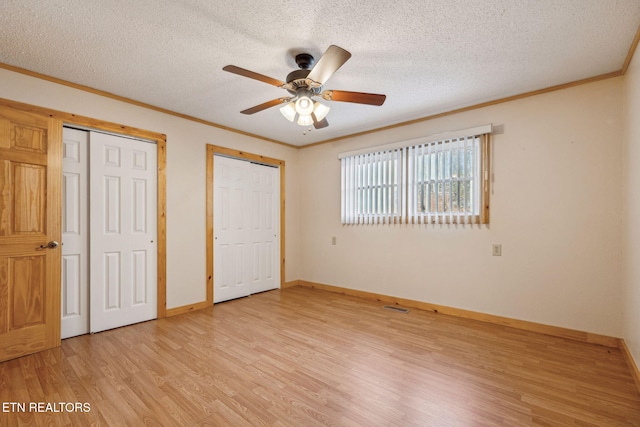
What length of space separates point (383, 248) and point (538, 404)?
256 centimetres

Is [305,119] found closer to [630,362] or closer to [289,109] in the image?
[289,109]

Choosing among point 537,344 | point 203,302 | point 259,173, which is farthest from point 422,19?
point 203,302

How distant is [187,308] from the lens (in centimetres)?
381

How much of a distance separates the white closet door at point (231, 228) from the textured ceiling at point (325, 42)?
4.50ft

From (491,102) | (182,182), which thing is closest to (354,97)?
(491,102)

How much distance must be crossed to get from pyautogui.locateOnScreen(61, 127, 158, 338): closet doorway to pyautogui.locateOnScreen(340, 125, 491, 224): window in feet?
9.21

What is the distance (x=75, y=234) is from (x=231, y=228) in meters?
1.86

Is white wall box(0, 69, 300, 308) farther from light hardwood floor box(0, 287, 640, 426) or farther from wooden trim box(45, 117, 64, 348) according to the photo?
light hardwood floor box(0, 287, 640, 426)

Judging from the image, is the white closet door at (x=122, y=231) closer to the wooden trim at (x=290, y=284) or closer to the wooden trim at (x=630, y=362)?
the wooden trim at (x=290, y=284)

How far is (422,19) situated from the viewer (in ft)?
6.54

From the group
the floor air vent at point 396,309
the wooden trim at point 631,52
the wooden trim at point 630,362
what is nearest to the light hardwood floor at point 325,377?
the wooden trim at point 630,362

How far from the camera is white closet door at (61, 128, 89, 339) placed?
292cm

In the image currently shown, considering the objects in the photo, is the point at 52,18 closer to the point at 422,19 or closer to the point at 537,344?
the point at 422,19

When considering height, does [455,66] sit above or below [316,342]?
above
